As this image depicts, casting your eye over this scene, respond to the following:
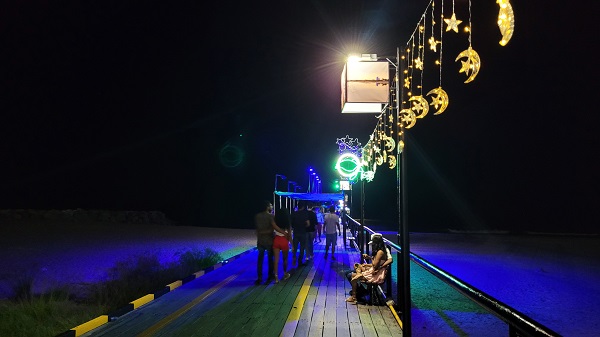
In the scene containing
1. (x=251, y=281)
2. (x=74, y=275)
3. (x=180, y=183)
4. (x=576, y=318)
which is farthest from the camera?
(x=180, y=183)

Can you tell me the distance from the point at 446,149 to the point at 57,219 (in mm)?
48628

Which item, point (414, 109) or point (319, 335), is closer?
point (319, 335)

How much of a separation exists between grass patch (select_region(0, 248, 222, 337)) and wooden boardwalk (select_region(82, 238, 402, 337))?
1.71 feet

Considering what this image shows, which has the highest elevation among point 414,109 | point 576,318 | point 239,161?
point 239,161

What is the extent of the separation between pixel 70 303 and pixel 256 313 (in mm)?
3672

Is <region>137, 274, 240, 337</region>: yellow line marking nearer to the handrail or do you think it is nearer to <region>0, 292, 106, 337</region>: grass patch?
<region>0, 292, 106, 337</region>: grass patch

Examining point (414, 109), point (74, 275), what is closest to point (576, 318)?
point (414, 109)

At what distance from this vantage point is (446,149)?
214 feet

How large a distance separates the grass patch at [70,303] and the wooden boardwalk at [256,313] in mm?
521

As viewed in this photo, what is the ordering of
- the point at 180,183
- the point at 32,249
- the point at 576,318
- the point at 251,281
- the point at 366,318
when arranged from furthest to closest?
the point at 180,183 → the point at 32,249 → the point at 251,281 → the point at 576,318 → the point at 366,318

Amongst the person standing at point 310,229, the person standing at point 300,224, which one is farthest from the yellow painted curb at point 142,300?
the person standing at point 310,229

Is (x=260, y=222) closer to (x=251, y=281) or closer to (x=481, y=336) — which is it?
(x=251, y=281)

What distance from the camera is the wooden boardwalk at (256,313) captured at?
612cm

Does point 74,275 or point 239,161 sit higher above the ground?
point 239,161
